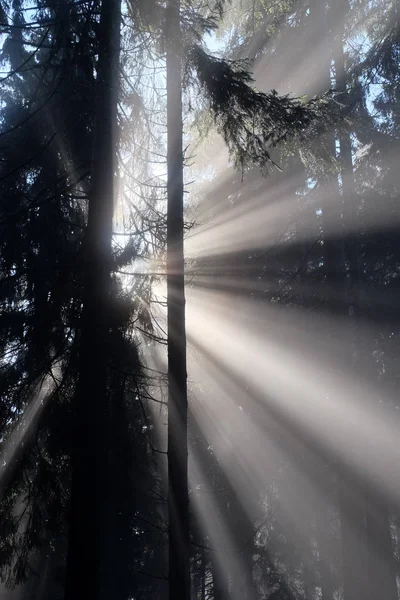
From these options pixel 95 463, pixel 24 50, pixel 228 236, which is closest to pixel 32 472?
pixel 95 463

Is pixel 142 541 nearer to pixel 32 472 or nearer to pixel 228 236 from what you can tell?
pixel 32 472

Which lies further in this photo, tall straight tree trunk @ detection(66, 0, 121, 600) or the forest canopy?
the forest canopy

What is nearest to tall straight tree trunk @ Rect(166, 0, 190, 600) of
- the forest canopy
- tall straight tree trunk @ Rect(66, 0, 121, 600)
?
the forest canopy

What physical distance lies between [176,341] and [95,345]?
1.34 metres

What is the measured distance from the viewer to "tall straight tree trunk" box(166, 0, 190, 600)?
6133mm

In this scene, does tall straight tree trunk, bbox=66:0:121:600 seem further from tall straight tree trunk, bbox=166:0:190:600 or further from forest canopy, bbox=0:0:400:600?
tall straight tree trunk, bbox=166:0:190:600

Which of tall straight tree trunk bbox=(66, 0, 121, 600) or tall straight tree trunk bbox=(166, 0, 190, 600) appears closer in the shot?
tall straight tree trunk bbox=(66, 0, 121, 600)

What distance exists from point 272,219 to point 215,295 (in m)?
2.35

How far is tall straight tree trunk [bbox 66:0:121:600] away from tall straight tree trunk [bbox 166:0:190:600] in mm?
908

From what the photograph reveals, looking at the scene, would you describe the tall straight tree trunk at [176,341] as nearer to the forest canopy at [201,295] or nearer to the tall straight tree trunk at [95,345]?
the forest canopy at [201,295]

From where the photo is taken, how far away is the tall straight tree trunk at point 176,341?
6.13 meters

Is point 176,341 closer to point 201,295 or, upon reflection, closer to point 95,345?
point 95,345

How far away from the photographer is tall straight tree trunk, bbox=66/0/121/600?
17.5 ft

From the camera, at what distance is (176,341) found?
687 centimetres
